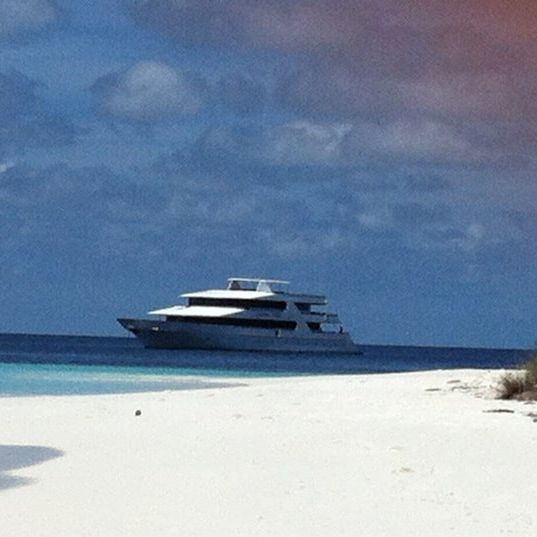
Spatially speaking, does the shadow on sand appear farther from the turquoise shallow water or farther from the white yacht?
the white yacht

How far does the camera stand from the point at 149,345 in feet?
304

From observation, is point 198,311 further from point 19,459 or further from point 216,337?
point 19,459

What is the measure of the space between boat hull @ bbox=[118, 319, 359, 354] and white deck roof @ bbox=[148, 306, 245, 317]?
3.00ft

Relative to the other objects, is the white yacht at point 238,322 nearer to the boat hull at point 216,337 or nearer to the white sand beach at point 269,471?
the boat hull at point 216,337

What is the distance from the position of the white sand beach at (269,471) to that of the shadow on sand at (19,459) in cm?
2

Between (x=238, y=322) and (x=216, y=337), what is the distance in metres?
2.32

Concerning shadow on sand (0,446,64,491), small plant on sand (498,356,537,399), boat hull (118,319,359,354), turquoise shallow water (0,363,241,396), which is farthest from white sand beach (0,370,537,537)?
boat hull (118,319,359,354)

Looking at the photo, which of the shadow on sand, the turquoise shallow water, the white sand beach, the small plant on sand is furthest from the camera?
the turquoise shallow water

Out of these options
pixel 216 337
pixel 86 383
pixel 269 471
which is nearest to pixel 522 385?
pixel 269 471

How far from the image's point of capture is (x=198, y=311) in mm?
89625

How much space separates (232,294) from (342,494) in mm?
79690

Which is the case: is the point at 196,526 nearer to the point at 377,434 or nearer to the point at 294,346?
the point at 377,434

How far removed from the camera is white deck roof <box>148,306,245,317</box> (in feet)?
292

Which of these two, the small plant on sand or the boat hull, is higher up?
the boat hull
